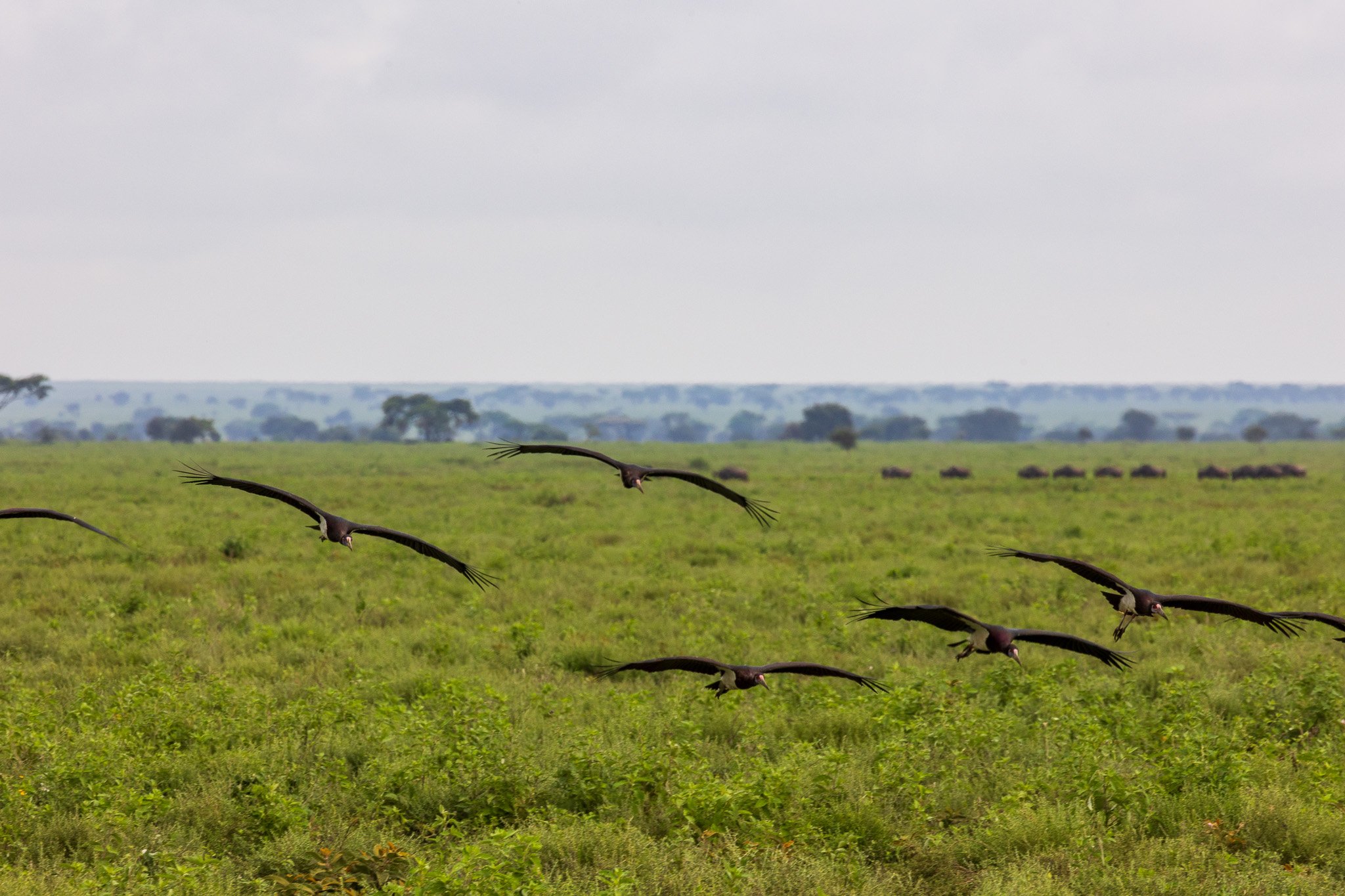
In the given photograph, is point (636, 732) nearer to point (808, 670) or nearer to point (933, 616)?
point (808, 670)

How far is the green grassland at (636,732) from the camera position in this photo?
228 inches

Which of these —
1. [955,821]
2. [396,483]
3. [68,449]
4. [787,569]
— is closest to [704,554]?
[787,569]

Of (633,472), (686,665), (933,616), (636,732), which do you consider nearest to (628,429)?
(636,732)

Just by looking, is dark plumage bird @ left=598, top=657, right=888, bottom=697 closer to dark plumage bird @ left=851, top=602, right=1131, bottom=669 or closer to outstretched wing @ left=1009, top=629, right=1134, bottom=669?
dark plumage bird @ left=851, top=602, right=1131, bottom=669

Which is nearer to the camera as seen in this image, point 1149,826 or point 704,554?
point 1149,826

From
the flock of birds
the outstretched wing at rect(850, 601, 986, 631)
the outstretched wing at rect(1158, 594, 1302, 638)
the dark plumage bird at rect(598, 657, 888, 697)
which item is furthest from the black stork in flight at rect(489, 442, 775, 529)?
the outstretched wing at rect(1158, 594, 1302, 638)

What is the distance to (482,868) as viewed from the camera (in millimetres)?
5168

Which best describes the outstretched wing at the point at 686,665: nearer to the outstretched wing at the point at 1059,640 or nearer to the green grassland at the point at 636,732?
the outstretched wing at the point at 1059,640

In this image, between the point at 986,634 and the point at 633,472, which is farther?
the point at 986,634

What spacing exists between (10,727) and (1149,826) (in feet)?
27.5

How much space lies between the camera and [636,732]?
8.02 meters

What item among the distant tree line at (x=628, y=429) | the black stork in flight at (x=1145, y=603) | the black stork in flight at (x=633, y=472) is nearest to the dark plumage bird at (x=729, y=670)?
the black stork in flight at (x=633, y=472)

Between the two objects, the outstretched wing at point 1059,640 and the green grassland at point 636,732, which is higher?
the outstretched wing at point 1059,640

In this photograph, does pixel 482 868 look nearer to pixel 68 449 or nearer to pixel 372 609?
pixel 372 609
